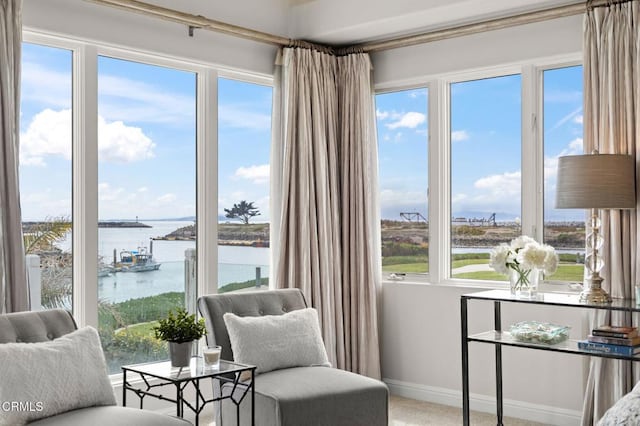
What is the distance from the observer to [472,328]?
15.5ft

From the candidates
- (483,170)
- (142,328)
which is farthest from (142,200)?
(483,170)

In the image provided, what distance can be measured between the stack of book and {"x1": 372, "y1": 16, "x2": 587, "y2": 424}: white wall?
58cm

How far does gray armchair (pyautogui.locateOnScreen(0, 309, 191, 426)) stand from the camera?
106 inches

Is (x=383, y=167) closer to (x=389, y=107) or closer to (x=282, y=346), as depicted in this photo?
(x=389, y=107)

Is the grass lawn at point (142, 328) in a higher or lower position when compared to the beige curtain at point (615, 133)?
lower

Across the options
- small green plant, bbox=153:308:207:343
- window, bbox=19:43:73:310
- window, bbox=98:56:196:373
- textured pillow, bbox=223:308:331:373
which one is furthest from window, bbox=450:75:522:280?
window, bbox=19:43:73:310

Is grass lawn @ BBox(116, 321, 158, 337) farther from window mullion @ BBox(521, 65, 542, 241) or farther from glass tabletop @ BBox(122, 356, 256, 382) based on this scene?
window mullion @ BBox(521, 65, 542, 241)

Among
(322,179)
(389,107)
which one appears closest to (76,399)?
(322,179)

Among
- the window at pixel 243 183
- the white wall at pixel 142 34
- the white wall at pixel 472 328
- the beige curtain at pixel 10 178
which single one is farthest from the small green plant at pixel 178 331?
the white wall at pixel 472 328

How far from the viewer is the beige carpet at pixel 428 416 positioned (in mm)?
4371

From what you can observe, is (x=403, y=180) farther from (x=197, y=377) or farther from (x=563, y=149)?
(x=197, y=377)

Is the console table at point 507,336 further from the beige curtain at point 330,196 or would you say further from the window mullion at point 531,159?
the beige curtain at point 330,196

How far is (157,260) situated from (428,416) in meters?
1.92

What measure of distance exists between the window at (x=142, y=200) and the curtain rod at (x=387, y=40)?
1.16 feet
